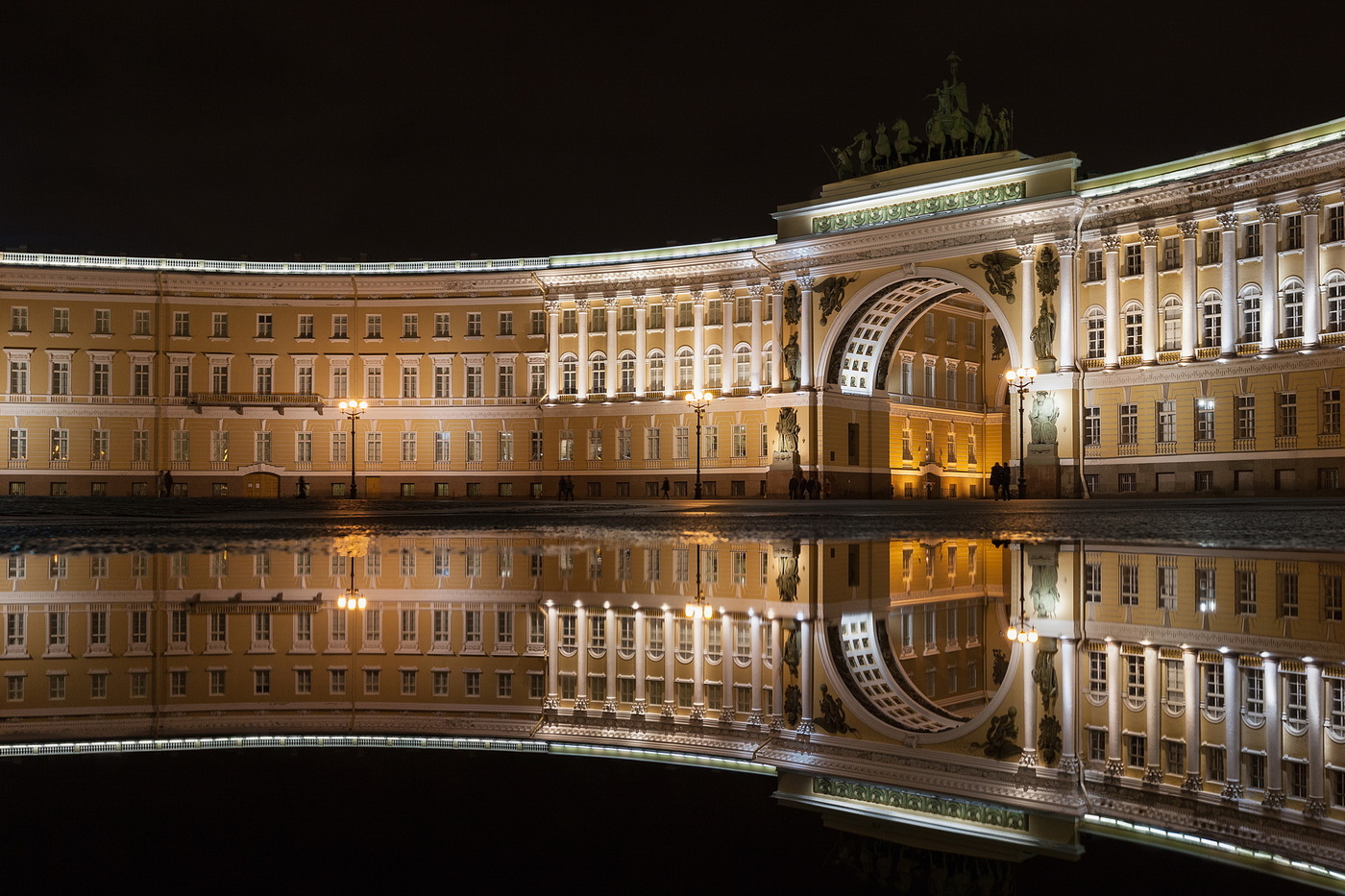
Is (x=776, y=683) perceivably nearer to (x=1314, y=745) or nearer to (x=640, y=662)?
(x=640, y=662)

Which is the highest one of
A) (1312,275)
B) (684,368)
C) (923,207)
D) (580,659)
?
(923,207)

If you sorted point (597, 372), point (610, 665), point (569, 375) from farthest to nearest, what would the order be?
point (569, 375) < point (597, 372) < point (610, 665)

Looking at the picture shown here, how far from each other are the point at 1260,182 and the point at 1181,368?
6.88 meters

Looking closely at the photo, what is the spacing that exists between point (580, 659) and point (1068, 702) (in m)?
1.83

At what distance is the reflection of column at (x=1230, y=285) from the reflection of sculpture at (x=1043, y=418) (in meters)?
6.31

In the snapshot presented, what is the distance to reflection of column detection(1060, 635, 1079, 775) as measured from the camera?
2906 mm

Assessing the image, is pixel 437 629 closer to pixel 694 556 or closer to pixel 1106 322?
pixel 694 556

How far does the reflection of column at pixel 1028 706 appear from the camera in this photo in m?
3.02

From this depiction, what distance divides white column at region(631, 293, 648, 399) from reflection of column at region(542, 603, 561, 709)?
52.7m

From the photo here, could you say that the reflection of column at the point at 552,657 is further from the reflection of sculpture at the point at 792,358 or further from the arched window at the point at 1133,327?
the reflection of sculpture at the point at 792,358

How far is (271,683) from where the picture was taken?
12.3ft

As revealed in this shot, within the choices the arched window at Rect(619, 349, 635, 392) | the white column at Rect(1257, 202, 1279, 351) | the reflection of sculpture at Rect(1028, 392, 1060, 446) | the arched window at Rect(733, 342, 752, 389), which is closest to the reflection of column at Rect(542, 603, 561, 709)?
the white column at Rect(1257, 202, 1279, 351)

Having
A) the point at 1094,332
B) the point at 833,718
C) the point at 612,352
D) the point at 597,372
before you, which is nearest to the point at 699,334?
Result: the point at 612,352

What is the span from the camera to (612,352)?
195ft
